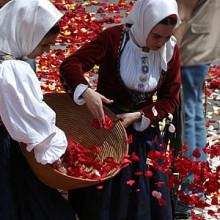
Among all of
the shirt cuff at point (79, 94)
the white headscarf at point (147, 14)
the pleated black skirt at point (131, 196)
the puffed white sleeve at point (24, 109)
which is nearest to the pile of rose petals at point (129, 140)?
the pleated black skirt at point (131, 196)

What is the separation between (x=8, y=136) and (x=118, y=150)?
0.66 m

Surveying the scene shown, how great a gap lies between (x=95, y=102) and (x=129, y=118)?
A: 242 mm

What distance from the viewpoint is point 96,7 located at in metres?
9.77

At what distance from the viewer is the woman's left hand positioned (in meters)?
4.30

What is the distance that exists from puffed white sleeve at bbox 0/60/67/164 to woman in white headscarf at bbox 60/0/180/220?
524 mm

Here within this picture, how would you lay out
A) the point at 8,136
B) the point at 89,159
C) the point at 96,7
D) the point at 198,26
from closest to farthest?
the point at 8,136
the point at 89,159
the point at 198,26
the point at 96,7

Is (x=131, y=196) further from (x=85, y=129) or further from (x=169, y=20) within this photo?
(x=169, y=20)

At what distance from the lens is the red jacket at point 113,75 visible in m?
4.29

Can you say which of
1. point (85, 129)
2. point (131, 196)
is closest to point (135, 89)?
point (85, 129)

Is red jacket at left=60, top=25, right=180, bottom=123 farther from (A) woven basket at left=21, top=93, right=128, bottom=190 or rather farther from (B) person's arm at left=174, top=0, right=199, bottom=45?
(B) person's arm at left=174, top=0, right=199, bottom=45

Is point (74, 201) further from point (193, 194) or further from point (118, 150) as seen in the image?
point (193, 194)

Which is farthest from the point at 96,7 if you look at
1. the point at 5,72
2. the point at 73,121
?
the point at 5,72

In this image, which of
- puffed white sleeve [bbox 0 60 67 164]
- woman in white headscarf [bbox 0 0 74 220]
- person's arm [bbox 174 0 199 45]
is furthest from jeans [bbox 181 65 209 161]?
puffed white sleeve [bbox 0 60 67 164]

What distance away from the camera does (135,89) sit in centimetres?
436
